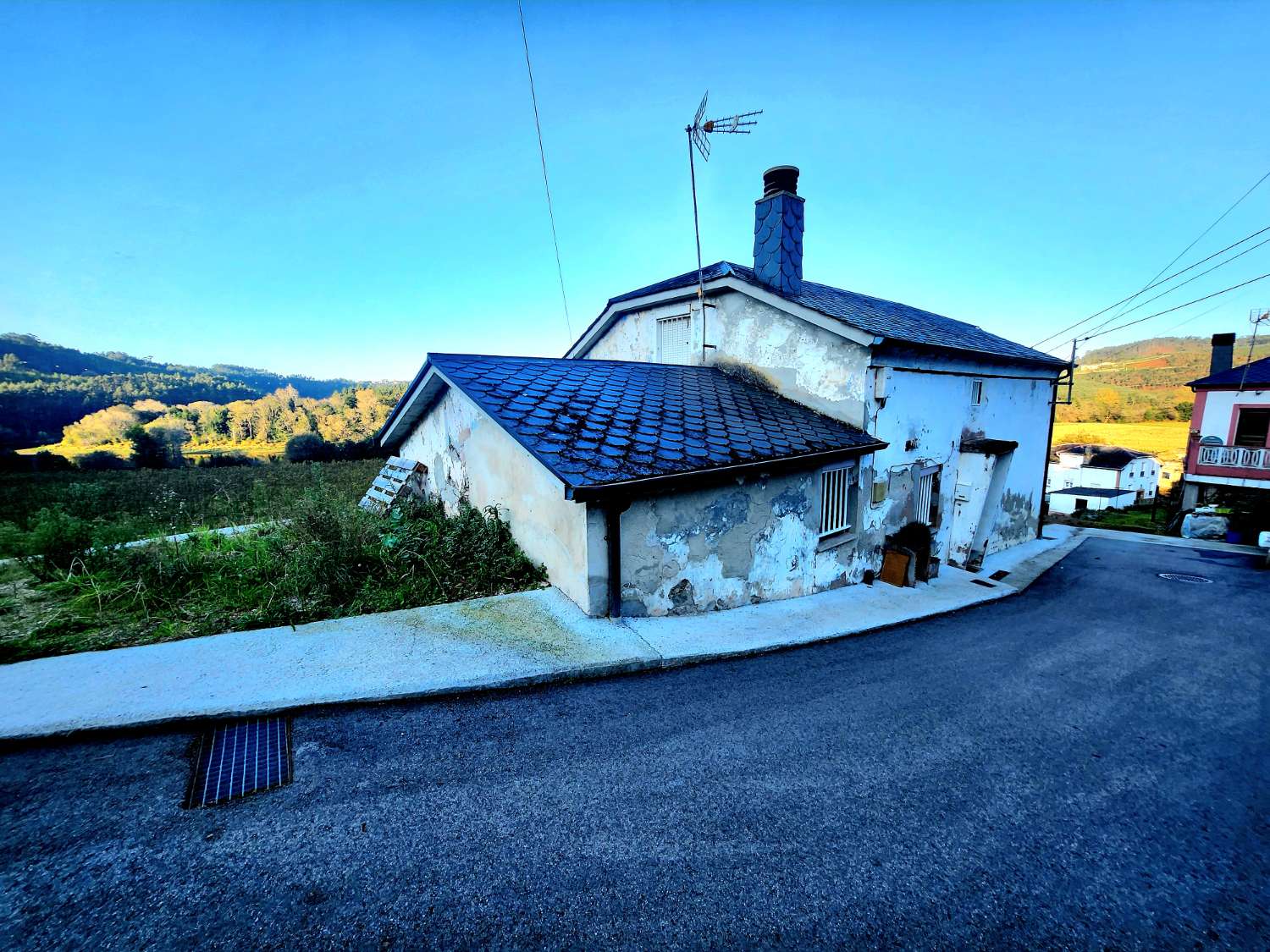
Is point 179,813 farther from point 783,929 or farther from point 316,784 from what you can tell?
point 783,929

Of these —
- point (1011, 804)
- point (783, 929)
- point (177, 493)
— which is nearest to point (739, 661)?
point (1011, 804)

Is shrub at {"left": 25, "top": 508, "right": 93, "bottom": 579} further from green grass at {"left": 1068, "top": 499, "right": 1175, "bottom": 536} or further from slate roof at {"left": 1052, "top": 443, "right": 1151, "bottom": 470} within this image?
slate roof at {"left": 1052, "top": 443, "right": 1151, "bottom": 470}

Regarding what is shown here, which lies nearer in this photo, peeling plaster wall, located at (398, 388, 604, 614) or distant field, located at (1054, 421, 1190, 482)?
peeling plaster wall, located at (398, 388, 604, 614)

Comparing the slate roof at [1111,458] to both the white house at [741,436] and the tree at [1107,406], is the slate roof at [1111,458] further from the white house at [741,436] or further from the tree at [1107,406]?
the tree at [1107,406]

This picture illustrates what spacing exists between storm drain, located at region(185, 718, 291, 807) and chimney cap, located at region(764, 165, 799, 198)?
11.1 meters

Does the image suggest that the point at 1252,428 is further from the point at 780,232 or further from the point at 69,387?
the point at 69,387

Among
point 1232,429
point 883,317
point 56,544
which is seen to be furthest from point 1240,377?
point 56,544

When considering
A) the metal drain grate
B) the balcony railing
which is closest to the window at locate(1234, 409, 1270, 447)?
the balcony railing

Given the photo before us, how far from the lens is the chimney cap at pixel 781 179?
29.9ft

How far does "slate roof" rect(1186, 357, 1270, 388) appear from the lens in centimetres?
1811

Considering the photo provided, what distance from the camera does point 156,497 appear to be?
469 inches

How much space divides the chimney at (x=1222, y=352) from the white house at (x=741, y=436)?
17.8 m

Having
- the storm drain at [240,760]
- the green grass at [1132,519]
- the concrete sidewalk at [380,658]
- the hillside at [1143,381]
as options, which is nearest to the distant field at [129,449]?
the concrete sidewalk at [380,658]

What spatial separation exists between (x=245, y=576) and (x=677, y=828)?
6256 mm
